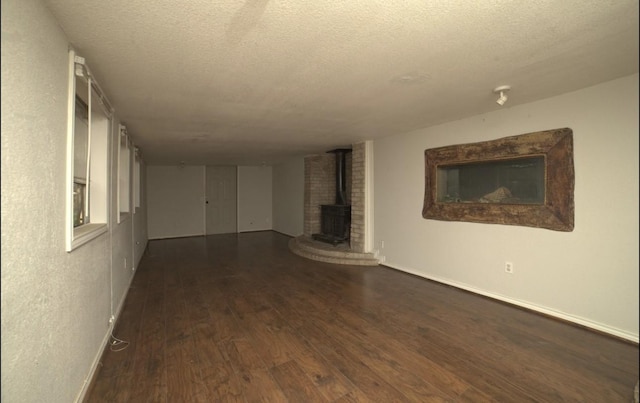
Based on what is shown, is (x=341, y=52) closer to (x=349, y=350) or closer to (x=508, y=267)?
(x=349, y=350)

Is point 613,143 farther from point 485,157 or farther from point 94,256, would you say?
point 94,256

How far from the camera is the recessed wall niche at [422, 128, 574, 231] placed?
8.45ft

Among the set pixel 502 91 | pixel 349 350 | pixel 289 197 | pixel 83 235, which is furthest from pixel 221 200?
pixel 502 91

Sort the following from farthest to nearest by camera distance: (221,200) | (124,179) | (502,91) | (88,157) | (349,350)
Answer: (221,200) → (124,179) → (502,91) → (349,350) → (88,157)

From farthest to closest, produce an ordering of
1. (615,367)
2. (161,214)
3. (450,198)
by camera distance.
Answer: (161,214) < (450,198) < (615,367)

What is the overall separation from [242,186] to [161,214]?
239 centimetres

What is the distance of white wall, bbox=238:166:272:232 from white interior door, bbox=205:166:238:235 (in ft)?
0.61

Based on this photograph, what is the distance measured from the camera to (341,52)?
1.74m

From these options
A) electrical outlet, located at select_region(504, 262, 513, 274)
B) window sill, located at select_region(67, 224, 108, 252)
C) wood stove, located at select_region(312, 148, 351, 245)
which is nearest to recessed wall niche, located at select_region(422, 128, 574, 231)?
electrical outlet, located at select_region(504, 262, 513, 274)

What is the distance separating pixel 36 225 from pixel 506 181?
3806mm

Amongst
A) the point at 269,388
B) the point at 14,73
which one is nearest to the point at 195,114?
the point at 14,73

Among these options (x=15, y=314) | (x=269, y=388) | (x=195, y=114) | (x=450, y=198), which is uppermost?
(x=195, y=114)

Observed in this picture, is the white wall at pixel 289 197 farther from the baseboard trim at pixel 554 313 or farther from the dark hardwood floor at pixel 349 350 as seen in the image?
the baseboard trim at pixel 554 313

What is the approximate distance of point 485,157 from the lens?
10.5 ft
